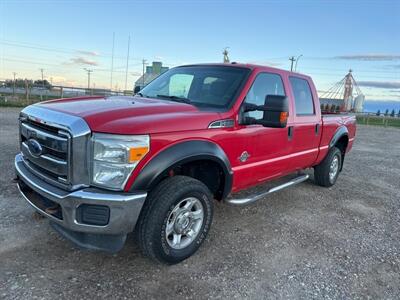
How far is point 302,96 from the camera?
5039mm

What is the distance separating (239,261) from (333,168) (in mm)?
3739

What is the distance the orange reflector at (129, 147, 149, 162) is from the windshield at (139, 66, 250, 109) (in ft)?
3.88

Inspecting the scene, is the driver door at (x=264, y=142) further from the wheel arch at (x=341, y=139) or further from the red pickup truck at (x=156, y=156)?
the wheel arch at (x=341, y=139)

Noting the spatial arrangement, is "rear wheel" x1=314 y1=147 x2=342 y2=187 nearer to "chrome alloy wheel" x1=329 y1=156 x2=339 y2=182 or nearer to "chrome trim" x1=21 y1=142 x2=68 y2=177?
"chrome alloy wheel" x1=329 y1=156 x2=339 y2=182

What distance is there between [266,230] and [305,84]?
2470mm

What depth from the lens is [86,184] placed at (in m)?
2.65

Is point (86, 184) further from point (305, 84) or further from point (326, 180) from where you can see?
point (326, 180)

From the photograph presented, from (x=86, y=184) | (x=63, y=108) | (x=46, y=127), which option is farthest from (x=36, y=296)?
(x=63, y=108)

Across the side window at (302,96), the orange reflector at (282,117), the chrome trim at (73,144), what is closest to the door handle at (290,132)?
the side window at (302,96)

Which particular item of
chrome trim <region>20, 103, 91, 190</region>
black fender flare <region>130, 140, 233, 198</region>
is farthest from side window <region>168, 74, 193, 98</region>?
chrome trim <region>20, 103, 91, 190</region>

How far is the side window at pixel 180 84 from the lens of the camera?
Result: 409 centimetres

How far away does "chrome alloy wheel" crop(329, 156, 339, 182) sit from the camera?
6168mm

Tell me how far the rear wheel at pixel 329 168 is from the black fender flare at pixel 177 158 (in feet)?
10.3

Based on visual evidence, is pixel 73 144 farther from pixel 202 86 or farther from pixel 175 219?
pixel 202 86
